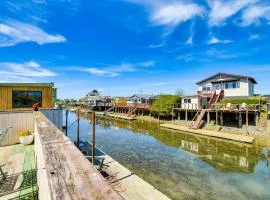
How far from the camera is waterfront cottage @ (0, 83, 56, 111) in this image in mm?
14240

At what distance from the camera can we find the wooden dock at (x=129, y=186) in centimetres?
857

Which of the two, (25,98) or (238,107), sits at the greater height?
(25,98)

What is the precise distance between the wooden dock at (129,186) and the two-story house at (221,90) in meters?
25.8

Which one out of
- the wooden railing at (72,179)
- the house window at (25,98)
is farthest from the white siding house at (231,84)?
the wooden railing at (72,179)

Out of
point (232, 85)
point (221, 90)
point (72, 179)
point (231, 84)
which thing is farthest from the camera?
point (221, 90)

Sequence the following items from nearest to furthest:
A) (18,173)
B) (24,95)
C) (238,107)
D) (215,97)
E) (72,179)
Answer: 1. (72,179)
2. (18,173)
3. (24,95)
4. (238,107)
5. (215,97)

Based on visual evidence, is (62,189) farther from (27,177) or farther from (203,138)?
(203,138)

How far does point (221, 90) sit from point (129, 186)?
101ft

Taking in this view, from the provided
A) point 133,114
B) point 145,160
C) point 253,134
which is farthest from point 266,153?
point 133,114

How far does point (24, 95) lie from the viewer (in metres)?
15.1

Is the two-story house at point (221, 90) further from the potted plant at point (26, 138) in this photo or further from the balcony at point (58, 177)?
the balcony at point (58, 177)

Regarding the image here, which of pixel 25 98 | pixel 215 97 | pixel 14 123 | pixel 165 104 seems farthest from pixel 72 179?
pixel 165 104

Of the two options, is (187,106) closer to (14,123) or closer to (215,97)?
(215,97)

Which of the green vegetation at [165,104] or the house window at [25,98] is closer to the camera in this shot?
the house window at [25,98]
